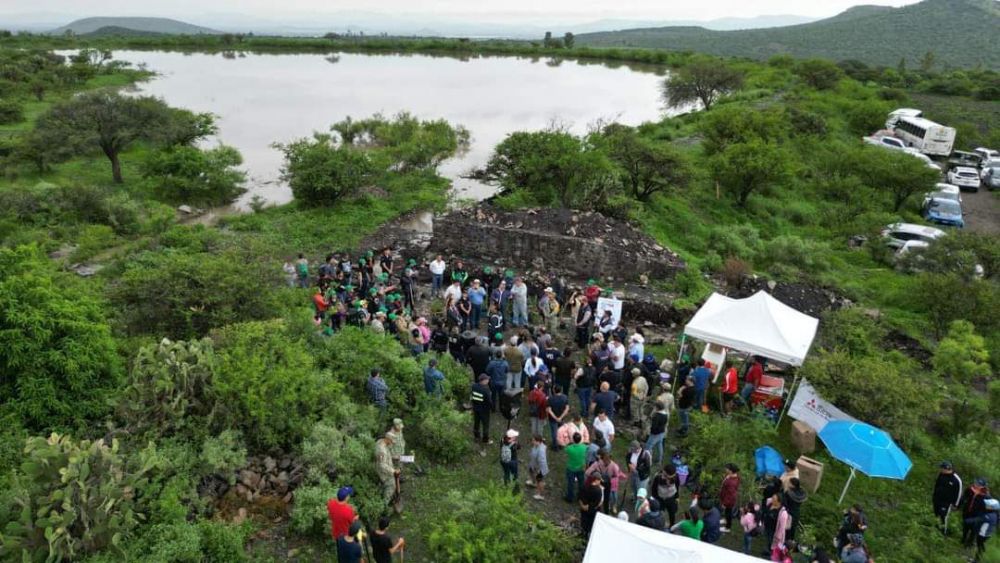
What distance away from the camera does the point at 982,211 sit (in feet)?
86.2

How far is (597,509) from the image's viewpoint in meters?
7.68

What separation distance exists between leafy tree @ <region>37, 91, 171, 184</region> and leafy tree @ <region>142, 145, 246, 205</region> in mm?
1222

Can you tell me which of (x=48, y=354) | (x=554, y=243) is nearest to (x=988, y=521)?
(x=554, y=243)

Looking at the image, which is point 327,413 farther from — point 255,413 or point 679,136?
point 679,136

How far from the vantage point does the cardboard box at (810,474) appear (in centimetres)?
875

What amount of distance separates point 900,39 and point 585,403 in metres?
123

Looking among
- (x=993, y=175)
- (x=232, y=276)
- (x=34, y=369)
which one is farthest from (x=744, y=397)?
(x=993, y=175)

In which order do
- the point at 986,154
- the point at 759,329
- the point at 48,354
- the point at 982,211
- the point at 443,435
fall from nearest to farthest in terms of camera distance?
1. the point at 48,354
2. the point at 443,435
3. the point at 759,329
4. the point at 982,211
5. the point at 986,154

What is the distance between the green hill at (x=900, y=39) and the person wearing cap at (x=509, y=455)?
91.4 metres

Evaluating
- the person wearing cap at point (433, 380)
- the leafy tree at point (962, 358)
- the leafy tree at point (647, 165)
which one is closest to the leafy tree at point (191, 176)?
the leafy tree at point (647, 165)

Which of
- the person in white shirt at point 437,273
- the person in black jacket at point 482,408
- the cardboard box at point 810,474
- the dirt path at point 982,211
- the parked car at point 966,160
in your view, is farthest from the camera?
the parked car at point 966,160

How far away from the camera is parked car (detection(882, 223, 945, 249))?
20734 mm

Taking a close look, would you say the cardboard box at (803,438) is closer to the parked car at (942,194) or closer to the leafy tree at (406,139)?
the parked car at (942,194)

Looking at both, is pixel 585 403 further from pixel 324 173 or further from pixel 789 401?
pixel 324 173
